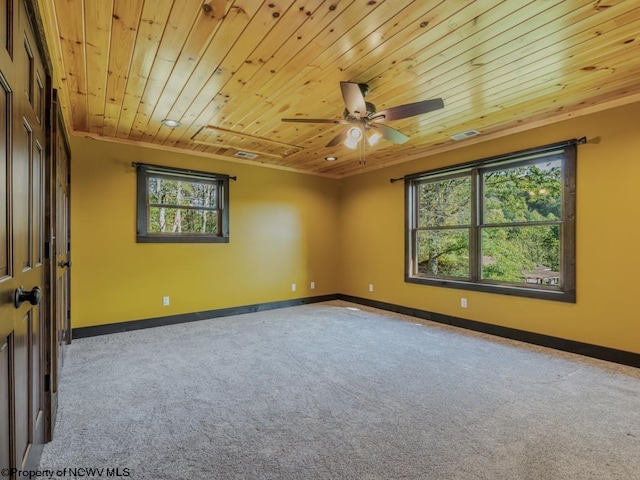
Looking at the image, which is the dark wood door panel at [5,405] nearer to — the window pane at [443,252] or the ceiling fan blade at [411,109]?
the ceiling fan blade at [411,109]

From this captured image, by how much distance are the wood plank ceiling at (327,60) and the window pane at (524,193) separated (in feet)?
1.75

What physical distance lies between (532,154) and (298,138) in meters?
2.70

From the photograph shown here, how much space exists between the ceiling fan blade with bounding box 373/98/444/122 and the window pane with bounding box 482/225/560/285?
2.19 m

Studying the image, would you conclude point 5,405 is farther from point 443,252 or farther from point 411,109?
point 443,252

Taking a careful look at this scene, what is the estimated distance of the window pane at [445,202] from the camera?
4445mm

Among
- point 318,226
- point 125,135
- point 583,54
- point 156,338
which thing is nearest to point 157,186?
point 125,135

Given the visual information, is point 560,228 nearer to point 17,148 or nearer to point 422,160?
point 422,160

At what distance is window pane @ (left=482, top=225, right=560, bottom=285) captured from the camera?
3.64 metres

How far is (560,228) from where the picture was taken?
3.54m

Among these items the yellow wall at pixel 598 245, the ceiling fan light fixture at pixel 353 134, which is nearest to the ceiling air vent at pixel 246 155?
the ceiling fan light fixture at pixel 353 134

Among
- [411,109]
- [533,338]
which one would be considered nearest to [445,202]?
[533,338]

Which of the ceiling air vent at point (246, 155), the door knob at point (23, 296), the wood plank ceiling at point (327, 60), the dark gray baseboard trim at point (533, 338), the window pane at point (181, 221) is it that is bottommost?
the dark gray baseboard trim at point (533, 338)

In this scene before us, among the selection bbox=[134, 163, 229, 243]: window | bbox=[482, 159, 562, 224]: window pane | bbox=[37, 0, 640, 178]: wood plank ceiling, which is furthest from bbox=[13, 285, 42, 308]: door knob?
bbox=[482, 159, 562, 224]: window pane

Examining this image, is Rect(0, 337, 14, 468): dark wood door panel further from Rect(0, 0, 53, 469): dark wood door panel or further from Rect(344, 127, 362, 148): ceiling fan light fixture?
Rect(344, 127, 362, 148): ceiling fan light fixture
